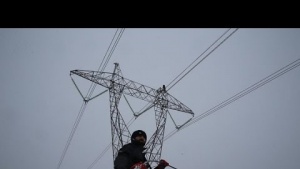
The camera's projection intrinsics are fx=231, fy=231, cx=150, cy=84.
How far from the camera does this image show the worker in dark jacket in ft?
20.1

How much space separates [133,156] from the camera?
22.3ft

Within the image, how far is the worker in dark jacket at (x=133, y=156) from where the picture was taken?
20.1 ft
